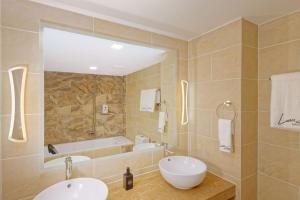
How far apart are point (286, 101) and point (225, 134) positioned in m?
0.52

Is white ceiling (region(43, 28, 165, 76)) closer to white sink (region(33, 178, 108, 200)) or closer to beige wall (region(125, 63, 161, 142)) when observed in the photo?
beige wall (region(125, 63, 161, 142))

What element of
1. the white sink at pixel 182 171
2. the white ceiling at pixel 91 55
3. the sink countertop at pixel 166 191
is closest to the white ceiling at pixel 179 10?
the white ceiling at pixel 91 55

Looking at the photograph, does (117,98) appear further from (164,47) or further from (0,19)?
(0,19)

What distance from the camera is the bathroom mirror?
1307 millimetres

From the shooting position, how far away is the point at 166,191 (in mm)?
1258

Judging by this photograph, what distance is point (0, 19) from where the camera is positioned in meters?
0.97

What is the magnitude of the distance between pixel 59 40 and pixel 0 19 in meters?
0.37

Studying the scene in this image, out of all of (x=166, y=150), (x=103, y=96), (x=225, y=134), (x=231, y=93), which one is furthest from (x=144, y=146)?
(x=231, y=93)

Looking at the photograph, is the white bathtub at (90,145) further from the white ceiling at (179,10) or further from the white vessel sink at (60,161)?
the white ceiling at (179,10)

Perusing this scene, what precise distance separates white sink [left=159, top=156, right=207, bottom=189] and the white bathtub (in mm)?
435

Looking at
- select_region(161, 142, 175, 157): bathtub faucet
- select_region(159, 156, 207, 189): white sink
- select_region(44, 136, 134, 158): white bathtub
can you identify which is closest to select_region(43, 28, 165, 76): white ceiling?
select_region(44, 136, 134, 158): white bathtub

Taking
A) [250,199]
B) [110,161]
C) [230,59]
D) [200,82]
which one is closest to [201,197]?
[250,199]

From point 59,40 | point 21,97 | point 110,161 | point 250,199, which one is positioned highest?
point 59,40

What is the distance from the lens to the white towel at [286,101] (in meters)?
1.15
